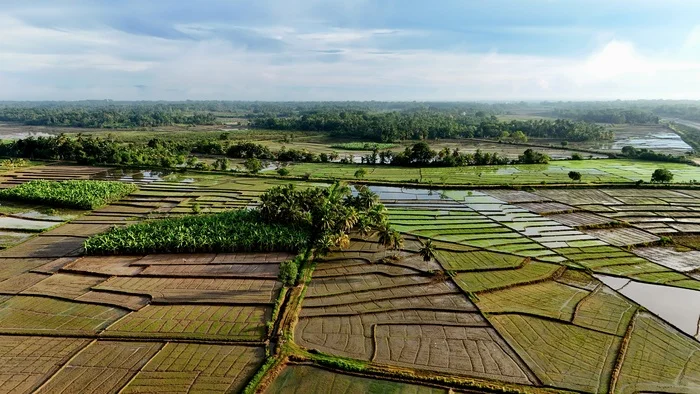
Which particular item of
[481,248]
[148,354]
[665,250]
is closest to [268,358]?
[148,354]

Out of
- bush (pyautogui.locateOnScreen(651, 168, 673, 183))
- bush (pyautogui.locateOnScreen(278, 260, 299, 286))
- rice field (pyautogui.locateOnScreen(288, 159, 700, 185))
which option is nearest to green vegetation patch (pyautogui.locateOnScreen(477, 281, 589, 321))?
bush (pyautogui.locateOnScreen(278, 260, 299, 286))

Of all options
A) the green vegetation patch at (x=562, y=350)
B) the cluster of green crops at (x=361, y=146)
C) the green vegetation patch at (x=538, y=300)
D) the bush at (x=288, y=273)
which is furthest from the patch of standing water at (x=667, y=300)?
the cluster of green crops at (x=361, y=146)

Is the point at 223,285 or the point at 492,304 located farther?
the point at 223,285

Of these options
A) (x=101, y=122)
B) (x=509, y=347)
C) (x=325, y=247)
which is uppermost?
(x=101, y=122)

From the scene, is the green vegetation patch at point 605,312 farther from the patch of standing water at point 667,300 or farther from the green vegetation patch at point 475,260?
the green vegetation patch at point 475,260

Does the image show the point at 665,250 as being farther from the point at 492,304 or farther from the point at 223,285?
the point at 223,285
